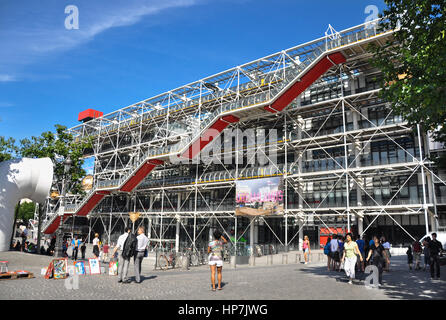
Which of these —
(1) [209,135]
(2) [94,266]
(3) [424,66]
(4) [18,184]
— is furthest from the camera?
(1) [209,135]

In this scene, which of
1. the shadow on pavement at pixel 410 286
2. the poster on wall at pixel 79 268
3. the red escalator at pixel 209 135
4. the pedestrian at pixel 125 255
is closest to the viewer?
the shadow on pavement at pixel 410 286

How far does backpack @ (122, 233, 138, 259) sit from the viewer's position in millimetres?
9148

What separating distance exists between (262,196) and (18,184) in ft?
46.6

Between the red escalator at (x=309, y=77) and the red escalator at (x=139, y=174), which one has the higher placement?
the red escalator at (x=309, y=77)

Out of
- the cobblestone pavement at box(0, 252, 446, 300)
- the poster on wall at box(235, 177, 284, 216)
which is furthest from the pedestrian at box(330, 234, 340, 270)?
the poster on wall at box(235, 177, 284, 216)

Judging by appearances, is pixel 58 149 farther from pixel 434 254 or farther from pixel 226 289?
pixel 434 254

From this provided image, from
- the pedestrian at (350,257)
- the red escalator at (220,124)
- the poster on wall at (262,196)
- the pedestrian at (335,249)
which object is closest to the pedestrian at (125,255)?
the pedestrian at (350,257)

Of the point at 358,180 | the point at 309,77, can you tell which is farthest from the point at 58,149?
the point at 358,180

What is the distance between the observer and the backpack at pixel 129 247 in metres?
9.15

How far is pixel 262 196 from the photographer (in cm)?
2261

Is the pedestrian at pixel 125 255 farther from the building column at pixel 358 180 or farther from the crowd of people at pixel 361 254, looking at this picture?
the building column at pixel 358 180

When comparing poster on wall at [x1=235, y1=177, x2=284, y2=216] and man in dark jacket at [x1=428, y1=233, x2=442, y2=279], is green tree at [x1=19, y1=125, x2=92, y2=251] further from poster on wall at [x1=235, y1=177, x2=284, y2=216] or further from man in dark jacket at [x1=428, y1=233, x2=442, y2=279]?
man in dark jacket at [x1=428, y1=233, x2=442, y2=279]

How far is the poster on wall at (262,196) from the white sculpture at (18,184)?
36.3 feet
